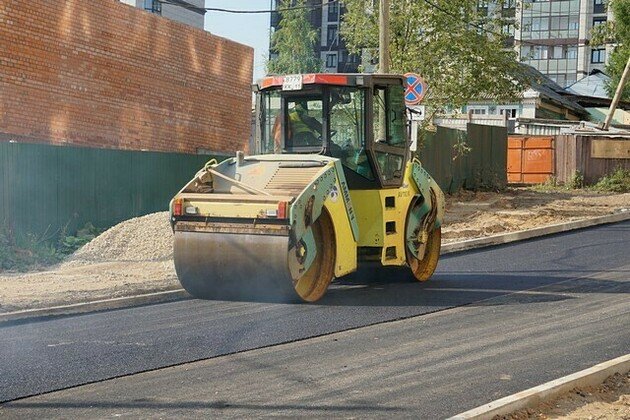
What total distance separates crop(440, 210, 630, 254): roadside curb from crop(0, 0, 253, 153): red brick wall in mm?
7626

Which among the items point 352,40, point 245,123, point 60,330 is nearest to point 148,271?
point 60,330

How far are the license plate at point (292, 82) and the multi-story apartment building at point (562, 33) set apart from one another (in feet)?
206

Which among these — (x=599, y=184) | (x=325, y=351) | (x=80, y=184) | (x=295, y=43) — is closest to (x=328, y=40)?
(x=295, y=43)

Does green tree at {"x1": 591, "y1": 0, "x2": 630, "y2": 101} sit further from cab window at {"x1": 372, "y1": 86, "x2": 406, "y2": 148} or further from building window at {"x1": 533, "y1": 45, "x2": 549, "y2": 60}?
cab window at {"x1": 372, "y1": 86, "x2": 406, "y2": 148}

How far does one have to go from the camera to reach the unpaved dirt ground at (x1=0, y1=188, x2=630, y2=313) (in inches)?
496

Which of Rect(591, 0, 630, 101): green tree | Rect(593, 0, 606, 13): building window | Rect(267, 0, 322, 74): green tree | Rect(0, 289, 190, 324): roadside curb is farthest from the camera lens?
Rect(593, 0, 606, 13): building window

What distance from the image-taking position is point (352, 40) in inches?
1171

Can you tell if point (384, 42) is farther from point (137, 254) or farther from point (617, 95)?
point (617, 95)

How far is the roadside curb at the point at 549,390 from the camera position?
21.6 feet

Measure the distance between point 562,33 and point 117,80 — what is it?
2325 inches

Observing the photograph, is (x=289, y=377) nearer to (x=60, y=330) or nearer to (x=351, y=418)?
(x=351, y=418)

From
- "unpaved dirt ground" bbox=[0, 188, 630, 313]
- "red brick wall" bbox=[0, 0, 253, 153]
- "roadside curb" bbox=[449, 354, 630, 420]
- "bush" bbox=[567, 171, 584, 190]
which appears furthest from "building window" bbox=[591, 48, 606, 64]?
"roadside curb" bbox=[449, 354, 630, 420]

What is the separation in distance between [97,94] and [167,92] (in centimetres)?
273

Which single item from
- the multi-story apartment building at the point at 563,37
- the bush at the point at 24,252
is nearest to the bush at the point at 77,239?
the bush at the point at 24,252
